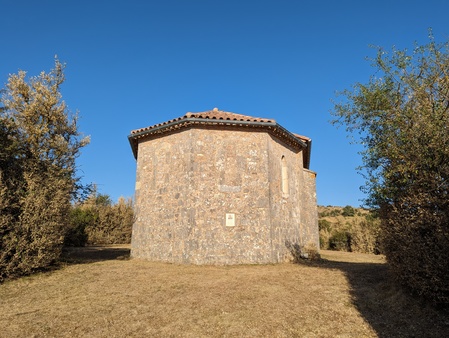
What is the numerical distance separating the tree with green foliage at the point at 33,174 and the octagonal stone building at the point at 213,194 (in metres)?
3.34

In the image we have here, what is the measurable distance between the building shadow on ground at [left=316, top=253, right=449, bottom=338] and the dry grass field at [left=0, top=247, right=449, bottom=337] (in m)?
0.02

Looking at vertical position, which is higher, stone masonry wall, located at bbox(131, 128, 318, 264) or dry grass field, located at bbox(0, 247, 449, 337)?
stone masonry wall, located at bbox(131, 128, 318, 264)

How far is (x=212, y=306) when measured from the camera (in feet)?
20.7

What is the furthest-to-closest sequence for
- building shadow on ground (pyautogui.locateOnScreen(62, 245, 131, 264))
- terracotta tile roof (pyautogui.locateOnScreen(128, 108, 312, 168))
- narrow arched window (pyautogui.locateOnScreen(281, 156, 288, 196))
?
narrow arched window (pyautogui.locateOnScreen(281, 156, 288, 196))
building shadow on ground (pyautogui.locateOnScreen(62, 245, 131, 264))
terracotta tile roof (pyautogui.locateOnScreen(128, 108, 312, 168))

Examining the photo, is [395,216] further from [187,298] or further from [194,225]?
[194,225]

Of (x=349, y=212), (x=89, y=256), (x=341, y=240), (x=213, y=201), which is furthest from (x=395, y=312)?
(x=349, y=212)

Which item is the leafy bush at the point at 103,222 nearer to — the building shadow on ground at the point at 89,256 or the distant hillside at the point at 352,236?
the building shadow on ground at the point at 89,256

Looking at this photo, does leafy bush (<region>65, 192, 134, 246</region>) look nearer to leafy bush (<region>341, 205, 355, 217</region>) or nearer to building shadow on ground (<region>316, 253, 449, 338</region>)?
building shadow on ground (<region>316, 253, 449, 338</region>)

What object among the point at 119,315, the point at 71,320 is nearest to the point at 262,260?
the point at 119,315

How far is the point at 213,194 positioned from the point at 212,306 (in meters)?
5.57

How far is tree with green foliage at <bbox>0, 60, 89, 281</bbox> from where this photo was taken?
9.10 m

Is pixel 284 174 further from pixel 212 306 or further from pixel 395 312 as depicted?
pixel 212 306

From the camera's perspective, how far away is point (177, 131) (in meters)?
12.6

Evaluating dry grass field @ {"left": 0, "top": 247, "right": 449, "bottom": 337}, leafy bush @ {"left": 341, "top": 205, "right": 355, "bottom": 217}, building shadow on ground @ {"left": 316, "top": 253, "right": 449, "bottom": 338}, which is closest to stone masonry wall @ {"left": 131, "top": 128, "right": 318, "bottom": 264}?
dry grass field @ {"left": 0, "top": 247, "right": 449, "bottom": 337}
